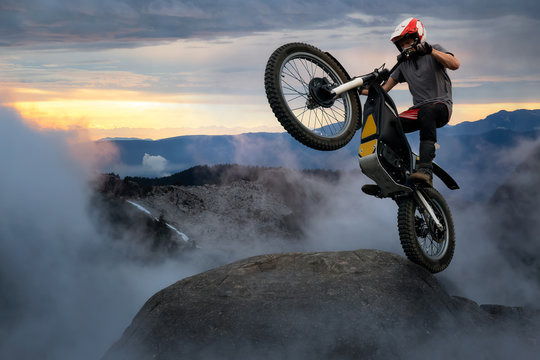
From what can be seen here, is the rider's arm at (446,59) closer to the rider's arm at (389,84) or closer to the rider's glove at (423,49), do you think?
the rider's glove at (423,49)

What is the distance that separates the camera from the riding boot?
9.45 meters

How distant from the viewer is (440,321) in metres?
10.1

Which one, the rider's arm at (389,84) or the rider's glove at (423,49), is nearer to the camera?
Result: the rider's glove at (423,49)

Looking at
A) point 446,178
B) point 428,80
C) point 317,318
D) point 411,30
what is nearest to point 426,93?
point 428,80

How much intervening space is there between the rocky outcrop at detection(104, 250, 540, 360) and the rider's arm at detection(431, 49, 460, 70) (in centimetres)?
480

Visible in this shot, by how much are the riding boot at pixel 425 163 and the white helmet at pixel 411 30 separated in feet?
6.98

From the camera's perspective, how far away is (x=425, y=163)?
973 centimetres

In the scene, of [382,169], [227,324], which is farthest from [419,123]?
[227,324]

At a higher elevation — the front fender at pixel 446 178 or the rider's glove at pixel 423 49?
the rider's glove at pixel 423 49

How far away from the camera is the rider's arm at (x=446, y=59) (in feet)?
29.7

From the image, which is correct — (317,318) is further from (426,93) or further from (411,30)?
(411,30)

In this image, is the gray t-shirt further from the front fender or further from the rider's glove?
the front fender

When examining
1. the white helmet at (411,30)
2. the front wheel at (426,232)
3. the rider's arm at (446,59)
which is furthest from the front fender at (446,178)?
the white helmet at (411,30)

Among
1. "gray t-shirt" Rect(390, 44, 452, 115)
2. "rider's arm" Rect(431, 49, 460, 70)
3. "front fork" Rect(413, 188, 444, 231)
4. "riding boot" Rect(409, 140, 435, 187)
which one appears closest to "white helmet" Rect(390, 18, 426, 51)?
"rider's arm" Rect(431, 49, 460, 70)
